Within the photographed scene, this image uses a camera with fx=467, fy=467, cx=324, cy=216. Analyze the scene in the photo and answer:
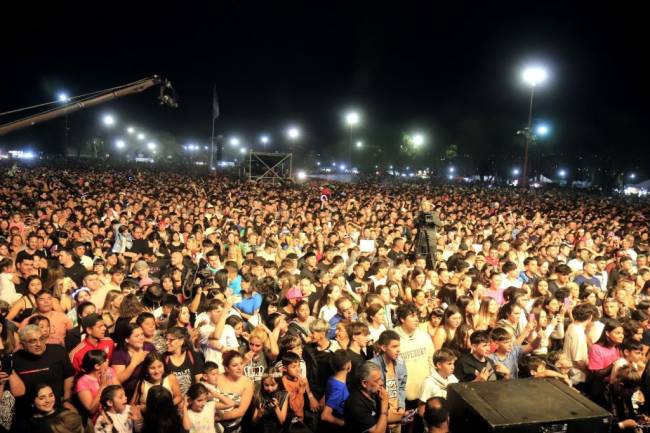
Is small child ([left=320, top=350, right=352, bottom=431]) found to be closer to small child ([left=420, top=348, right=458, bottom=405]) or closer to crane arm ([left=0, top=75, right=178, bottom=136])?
small child ([left=420, top=348, right=458, bottom=405])

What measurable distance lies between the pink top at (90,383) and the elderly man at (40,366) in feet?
0.54

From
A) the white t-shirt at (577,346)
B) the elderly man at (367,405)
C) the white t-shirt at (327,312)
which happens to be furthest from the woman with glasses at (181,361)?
the white t-shirt at (577,346)

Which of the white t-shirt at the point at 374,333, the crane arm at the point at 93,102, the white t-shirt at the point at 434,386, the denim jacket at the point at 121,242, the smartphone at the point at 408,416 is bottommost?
the smartphone at the point at 408,416

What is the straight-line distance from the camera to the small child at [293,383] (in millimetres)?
4055

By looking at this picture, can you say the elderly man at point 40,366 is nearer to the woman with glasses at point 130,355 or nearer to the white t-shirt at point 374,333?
the woman with glasses at point 130,355

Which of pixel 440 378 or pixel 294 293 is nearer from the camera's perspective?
pixel 440 378

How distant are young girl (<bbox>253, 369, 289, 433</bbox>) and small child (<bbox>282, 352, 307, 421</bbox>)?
59 mm

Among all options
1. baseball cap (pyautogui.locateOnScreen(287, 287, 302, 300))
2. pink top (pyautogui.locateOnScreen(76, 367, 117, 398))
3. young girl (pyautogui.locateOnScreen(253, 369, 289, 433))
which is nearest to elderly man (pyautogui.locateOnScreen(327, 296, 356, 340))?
baseball cap (pyautogui.locateOnScreen(287, 287, 302, 300))

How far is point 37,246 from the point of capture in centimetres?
827

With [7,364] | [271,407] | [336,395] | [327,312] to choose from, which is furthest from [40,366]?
[327,312]

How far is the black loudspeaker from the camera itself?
2.50 metres

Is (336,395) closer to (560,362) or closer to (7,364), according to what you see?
(560,362)

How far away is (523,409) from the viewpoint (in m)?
2.61

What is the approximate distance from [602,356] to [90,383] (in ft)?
16.7
